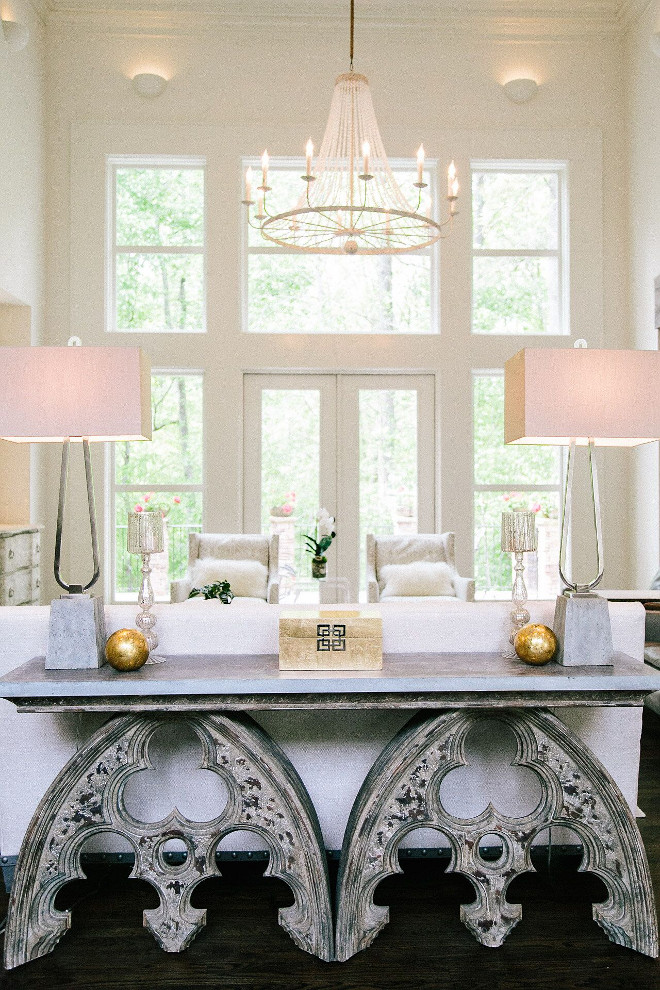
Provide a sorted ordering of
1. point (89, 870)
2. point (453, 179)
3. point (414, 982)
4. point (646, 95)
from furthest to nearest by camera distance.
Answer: point (646, 95)
point (453, 179)
point (89, 870)
point (414, 982)

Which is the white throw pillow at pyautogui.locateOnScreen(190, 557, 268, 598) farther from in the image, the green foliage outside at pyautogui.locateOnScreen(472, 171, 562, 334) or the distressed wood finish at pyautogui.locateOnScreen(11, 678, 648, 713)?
the distressed wood finish at pyautogui.locateOnScreen(11, 678, 648, 713)

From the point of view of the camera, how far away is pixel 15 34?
5.41m

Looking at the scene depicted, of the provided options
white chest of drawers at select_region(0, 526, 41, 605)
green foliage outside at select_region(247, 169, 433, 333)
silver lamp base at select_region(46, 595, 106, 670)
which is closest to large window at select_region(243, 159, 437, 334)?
green foliage outside at select_region(247, 169, 433, 333)

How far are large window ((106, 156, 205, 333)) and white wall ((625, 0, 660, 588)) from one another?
3.32 m

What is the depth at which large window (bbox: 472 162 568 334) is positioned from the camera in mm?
6492

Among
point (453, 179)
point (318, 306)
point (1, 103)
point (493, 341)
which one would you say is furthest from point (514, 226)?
point (1, 103)

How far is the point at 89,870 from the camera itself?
2.45 metres

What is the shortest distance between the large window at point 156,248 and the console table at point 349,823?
4.80m

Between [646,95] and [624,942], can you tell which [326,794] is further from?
[646,95]

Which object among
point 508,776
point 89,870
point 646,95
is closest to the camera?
point 508,776

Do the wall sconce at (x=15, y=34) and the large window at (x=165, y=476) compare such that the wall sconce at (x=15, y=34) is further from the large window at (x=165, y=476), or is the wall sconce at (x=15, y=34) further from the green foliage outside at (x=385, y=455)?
the green foliage outside at (x=385, y=455)

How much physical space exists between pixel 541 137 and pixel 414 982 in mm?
6070

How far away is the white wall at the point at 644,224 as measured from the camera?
5.78 m

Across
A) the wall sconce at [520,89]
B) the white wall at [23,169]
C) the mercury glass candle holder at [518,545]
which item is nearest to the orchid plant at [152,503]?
the white wall at [23,169]
